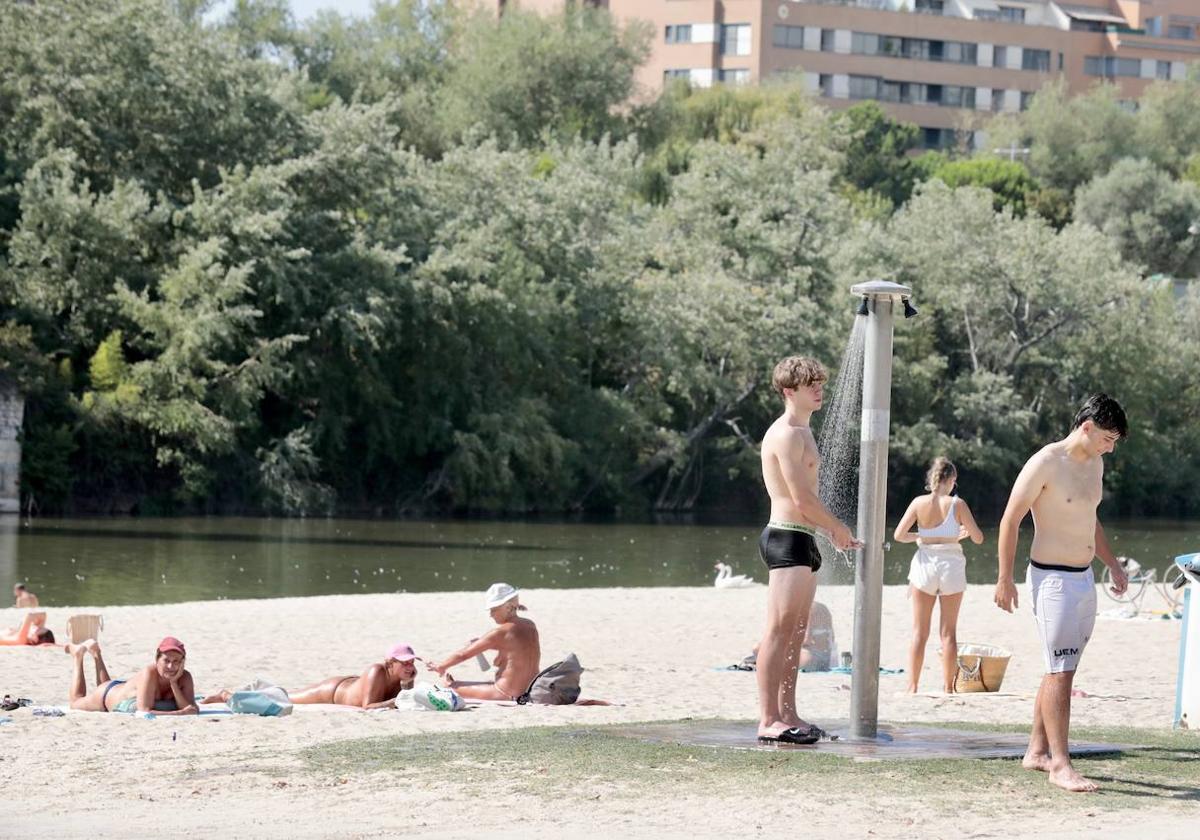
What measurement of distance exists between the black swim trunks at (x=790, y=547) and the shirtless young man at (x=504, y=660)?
13.2 ft

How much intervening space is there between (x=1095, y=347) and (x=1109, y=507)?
227 inches

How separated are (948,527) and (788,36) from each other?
102 meters

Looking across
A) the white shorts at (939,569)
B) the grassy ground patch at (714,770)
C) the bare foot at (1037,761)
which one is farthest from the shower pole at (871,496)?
the white shorts at (939,569)

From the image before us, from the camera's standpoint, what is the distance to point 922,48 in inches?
4582

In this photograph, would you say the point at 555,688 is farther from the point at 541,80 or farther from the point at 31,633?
the point at 541,80

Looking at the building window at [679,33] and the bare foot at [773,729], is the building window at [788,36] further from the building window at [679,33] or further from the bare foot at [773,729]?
the bare foot at [773,729]

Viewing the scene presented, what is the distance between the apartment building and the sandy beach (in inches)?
3413

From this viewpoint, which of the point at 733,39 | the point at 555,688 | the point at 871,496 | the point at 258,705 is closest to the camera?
the point at 871,496

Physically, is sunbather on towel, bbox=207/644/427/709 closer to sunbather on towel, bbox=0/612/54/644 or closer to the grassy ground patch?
the grassy ground patch

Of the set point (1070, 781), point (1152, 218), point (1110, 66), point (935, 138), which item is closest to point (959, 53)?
point (935, 138)

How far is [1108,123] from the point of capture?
101 m

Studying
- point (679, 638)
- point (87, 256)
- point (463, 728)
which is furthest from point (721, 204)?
point (463, 728)

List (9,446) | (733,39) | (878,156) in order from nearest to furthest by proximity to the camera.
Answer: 1. (9,446)
2. (878,156)
3. (733,39)

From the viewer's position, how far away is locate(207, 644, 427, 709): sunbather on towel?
44.0ft
